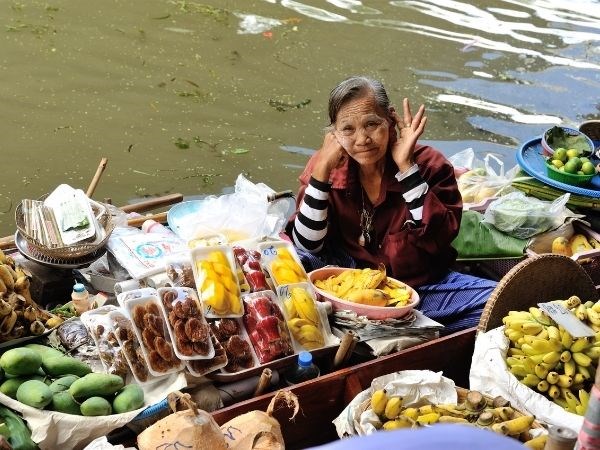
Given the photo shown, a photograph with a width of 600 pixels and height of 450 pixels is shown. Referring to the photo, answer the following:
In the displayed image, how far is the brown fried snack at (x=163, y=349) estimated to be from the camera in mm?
2570

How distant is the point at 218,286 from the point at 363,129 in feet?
3.18

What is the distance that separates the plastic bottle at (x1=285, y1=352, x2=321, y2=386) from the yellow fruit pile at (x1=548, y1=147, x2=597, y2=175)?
84.6 inches

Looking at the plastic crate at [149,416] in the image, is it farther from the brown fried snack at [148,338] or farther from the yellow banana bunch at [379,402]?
the yellow banana bunch at [379,402]

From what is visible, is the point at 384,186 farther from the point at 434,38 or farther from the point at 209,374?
the point at 434,38

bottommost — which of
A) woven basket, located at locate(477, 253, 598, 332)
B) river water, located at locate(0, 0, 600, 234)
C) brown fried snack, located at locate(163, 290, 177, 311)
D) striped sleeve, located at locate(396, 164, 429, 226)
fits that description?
river water, located at locate(0, 0, 600, 234)

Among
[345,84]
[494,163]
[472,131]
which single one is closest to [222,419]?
[345,84]

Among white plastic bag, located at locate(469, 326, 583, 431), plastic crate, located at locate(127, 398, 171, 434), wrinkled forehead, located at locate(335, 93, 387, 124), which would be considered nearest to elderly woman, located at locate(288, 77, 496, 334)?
wrinkled forehead, located at locate(335, 93, 387, 124)

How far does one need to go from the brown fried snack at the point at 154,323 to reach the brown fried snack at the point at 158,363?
0.09 m

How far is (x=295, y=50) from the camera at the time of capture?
23.3 ft

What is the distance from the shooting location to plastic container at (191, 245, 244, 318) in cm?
277

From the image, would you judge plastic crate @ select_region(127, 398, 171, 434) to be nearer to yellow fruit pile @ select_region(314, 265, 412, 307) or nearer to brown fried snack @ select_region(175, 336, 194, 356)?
brown fried snack @ select_region(175, 336, 194, 356)

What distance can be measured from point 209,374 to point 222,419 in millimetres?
259

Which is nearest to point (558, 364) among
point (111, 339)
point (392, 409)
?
point (392, 409)

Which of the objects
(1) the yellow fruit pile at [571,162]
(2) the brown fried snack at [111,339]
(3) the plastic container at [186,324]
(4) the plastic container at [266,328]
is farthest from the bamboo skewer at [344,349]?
(1) the yellow fruit pile at [571,162]
